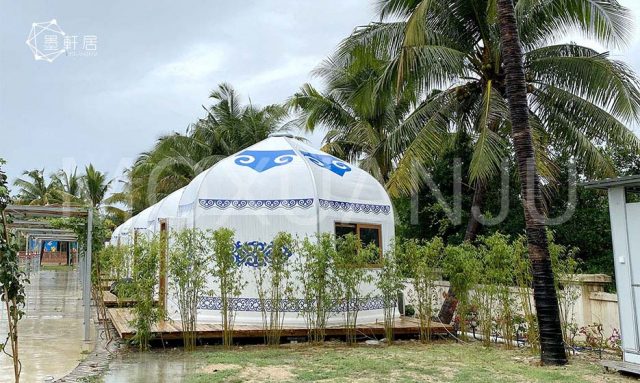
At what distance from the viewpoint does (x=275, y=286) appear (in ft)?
29.2

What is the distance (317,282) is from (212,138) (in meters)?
14.0

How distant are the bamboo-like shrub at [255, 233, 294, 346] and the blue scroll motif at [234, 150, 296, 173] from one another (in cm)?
178

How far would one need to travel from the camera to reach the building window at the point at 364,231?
10016mm

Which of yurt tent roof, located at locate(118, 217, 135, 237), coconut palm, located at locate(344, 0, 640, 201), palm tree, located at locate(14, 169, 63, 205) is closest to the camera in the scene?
coconut palm, located at locate(344, 0, 640, 201)

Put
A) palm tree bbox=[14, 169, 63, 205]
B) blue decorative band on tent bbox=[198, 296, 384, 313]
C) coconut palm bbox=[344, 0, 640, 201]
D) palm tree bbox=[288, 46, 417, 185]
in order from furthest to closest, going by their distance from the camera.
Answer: palm tree bbox=[14, 169, 63, 205], palm tree bbox=[288, 46, 417, 185], coconut palm bbox=[344, 0, 640, 201], blue decorative band on tent bbox=[198, 296, 384, 313]

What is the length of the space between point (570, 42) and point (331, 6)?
197 inches

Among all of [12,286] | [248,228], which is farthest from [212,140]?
[12,286]

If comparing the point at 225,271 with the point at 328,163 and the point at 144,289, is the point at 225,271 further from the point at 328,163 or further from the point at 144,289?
the point at 328,163

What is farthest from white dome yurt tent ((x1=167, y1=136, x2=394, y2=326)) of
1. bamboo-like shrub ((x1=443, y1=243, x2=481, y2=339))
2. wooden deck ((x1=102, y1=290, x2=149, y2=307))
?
wooden deck ((x1=102, y1=290, x2=149, y2=307))

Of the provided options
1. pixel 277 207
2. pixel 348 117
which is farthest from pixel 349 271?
pixel 348 117

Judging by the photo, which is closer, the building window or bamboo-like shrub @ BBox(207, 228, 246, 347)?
bamboo-like shrub @ BBox(207, 228, 246, 347)

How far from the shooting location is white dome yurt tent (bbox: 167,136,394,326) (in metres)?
9.53

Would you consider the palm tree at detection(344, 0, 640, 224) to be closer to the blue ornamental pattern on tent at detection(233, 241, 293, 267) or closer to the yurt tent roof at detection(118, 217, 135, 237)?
the blue ornamental pattern on tent at detection(233, 241, 293, 267)

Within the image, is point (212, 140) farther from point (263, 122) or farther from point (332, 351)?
point (332, 351)
